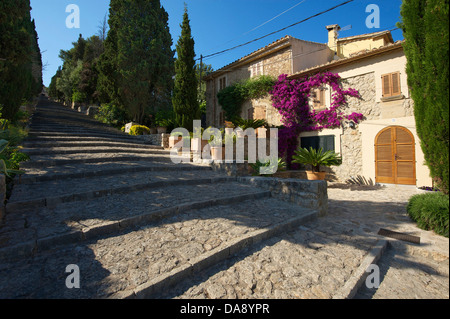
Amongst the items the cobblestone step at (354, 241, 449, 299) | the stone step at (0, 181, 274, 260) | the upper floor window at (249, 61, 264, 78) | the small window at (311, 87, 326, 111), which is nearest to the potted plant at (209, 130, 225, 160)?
the stone step at (0, 181, 274, 260)

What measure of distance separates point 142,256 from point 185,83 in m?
10.00

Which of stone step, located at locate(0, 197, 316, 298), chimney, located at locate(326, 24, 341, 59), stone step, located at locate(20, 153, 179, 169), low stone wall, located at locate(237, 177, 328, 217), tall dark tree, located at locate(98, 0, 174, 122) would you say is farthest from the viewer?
chimney, located at locate(326, 24, 341, 59)

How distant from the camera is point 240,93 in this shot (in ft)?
46.3

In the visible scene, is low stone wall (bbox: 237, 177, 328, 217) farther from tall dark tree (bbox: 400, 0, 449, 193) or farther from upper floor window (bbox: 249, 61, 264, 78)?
upper floor window (bbox: 249, 61, 264, 78)

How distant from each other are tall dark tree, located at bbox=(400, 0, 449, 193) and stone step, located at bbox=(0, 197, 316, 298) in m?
2.16

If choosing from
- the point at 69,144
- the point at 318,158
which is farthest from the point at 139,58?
the point at 318,158

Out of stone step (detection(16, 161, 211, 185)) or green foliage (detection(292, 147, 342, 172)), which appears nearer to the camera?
stone step (detection(16, 161, 211, 185))

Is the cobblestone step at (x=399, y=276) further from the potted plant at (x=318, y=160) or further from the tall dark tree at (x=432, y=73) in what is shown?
the potted plant at (x=318, y=160)

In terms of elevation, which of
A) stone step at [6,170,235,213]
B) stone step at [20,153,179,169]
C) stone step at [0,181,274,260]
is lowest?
stone step at [0,181,274,260]

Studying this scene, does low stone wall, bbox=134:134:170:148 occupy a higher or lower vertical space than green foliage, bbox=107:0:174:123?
lower

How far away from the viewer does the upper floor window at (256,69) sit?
13.7m

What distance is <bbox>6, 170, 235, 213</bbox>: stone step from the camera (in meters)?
3.35

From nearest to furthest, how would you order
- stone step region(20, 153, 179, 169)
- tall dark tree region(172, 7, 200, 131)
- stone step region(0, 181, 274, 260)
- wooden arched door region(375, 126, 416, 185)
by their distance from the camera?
stone step region(0, 181, 274, 260) → stone step region(20, 153, 179, 169) → wooden arched door region(375, 126, 416, 185) → tall dark tree region(172, 7, 200, 131)

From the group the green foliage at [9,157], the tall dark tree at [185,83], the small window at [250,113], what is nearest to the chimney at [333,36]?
the small window at [250,113]
